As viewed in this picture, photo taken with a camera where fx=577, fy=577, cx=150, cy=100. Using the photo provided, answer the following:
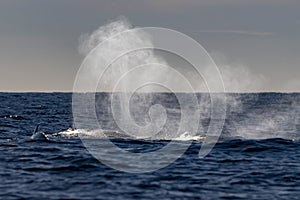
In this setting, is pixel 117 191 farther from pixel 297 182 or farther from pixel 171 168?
pixel 297 182

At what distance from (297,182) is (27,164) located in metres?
14.0

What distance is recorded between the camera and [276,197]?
2412 centimetres

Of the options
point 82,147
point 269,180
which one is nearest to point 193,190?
point 269,180

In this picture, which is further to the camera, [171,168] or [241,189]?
[171,168]

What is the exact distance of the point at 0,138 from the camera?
44.2m

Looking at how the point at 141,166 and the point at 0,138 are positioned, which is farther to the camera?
the point at 0,138

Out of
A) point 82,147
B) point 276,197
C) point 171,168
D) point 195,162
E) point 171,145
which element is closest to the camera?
point 276,197

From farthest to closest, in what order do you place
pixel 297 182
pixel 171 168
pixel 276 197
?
1. pixel 171 168
2. pixel 297 182
3. pixel 276 197

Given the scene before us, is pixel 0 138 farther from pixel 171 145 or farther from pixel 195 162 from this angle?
pixel 195 162

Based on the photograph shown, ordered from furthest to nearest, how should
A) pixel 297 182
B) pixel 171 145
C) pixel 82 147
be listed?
1. pixel 171 145
2. pixel 82 147
3. pixel 297 182

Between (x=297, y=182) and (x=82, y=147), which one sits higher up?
(x=82, y=147)

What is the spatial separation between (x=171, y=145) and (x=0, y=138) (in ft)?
43.8

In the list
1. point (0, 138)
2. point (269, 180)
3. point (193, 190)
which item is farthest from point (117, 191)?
point (0, 138)

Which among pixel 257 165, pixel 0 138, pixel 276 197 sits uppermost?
pixel 0 138
